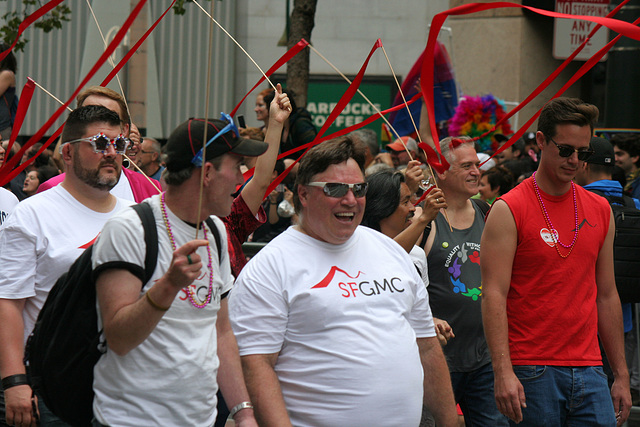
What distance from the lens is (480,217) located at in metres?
5.57

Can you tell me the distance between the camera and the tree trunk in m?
10.6

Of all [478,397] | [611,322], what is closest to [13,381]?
[478,397]

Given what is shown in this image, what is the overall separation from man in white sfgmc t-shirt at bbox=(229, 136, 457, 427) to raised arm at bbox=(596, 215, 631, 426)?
140cm

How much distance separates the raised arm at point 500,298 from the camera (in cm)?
434

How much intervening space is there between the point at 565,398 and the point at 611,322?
0.53 m

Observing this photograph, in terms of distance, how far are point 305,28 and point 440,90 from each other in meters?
1.98

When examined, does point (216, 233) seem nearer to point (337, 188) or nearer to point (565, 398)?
point (337, 188)

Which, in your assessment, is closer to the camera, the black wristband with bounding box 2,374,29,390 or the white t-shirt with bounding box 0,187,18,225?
the black wristband with bounding box 2,374,29,390

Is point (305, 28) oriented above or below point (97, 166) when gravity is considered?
above

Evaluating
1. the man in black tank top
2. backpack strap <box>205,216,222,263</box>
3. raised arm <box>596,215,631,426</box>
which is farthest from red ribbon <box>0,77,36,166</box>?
raised arm <box>596,215,631,426</box>

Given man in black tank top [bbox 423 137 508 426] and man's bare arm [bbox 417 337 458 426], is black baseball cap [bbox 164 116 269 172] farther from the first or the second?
man in black tank top [bbox 423 137 508 426]

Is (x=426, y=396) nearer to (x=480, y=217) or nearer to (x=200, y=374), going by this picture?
(x=200, y=374)

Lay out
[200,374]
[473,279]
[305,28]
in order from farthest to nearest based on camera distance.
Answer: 1. [305,28]
2. [473,279]
3. [200,374]

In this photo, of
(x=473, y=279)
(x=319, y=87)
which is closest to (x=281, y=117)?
(x=473, y=279)
